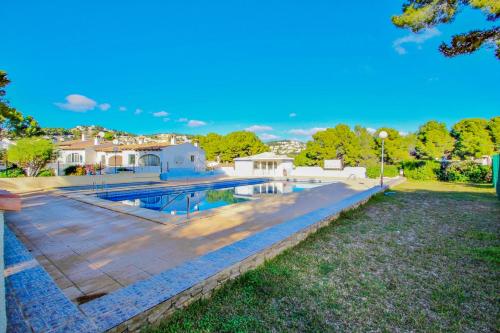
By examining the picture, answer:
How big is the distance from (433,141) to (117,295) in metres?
37.5

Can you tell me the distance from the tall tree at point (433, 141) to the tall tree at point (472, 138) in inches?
42.7

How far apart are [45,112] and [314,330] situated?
46192 millimetres

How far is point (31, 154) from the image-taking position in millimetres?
14172

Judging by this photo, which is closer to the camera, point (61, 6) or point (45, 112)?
point (61, 6)

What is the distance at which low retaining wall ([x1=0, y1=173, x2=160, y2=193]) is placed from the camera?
12.3 metres

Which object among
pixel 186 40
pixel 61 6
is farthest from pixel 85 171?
pixel 186 40

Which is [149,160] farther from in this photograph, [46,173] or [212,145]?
[212,145]

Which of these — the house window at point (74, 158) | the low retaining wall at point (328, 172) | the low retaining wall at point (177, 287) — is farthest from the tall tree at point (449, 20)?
the house window at point (74, 158)

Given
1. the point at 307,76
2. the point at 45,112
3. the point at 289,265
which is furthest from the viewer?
the point at 45,112

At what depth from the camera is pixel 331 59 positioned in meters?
24.4

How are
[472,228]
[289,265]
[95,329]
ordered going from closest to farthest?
1. [95,329]
2. [289,265]
3. [472,228]

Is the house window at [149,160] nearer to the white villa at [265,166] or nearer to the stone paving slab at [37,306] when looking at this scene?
the white villa at [265,166]

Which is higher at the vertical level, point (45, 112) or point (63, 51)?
point (63, 51)

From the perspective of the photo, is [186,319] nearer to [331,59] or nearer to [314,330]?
[314,330]
